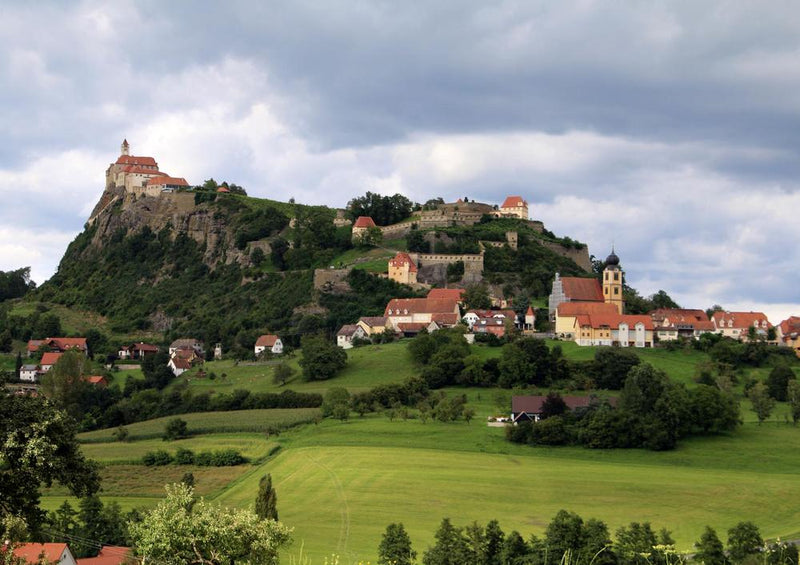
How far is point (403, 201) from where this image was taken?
151500mm

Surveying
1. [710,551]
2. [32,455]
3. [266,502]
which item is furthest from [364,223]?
[32,455]

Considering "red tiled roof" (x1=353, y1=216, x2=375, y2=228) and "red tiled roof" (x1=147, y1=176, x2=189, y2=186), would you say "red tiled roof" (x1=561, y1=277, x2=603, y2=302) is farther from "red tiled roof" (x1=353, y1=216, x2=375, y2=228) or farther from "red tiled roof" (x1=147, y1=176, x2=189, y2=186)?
"red tiled roof" (x1=147, y1=176, x2=189, y2=186)

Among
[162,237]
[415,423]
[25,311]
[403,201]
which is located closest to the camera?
[415,423]

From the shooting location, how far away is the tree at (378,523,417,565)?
1594 inches

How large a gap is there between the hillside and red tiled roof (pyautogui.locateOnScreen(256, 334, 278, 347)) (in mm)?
2414

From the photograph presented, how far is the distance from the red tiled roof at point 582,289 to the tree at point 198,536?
95.3 meters

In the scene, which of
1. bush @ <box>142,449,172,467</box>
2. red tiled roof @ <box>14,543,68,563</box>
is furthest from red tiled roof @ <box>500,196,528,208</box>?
red tiled roof @ <box>14,543,68,563</box>

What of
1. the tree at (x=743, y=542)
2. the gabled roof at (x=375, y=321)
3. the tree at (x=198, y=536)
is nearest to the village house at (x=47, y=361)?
the gabled roof at (x=375, y=321)

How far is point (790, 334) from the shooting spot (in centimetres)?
10394

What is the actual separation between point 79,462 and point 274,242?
4789 inches

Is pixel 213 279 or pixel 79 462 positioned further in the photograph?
pixel 213 279

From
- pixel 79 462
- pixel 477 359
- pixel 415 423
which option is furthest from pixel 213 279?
pixel 79 462

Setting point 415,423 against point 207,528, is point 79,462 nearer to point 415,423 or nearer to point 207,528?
point 207,528

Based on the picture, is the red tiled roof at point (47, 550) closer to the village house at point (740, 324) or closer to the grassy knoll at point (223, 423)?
the grassy knoll at point (223, 423)
